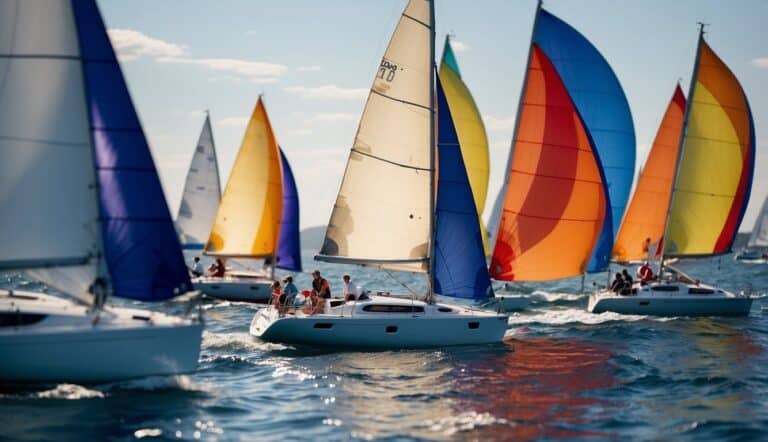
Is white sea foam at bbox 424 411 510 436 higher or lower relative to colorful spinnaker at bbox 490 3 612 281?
lower

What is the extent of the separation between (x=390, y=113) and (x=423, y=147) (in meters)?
1.39

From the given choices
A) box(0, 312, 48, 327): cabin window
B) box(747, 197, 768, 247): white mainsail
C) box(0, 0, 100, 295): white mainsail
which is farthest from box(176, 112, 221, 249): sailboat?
box(747, 197, 768, 247): white mainsail

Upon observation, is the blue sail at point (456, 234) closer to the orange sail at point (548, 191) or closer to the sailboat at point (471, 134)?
the orange sail at point (548, 191)

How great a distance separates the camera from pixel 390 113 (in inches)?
1035

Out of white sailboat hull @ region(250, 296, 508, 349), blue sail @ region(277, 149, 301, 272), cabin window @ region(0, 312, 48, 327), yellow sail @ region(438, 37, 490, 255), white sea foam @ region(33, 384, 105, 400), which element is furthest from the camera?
blue sail @ region(277, 149, 301, 272)

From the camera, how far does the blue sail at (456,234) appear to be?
26.5m

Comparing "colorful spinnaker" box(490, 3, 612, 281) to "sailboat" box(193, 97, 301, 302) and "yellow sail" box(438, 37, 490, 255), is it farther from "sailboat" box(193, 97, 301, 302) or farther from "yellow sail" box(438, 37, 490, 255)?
"sailboat" box(193, 97, 301, 302)

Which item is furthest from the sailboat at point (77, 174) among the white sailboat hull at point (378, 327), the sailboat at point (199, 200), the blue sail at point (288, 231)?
the sailboat at point (199, 200)

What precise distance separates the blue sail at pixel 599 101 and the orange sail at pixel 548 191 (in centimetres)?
228

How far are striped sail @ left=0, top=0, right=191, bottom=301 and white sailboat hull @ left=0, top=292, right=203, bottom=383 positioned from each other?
85 cm

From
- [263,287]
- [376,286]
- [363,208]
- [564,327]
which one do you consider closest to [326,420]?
[363,208]

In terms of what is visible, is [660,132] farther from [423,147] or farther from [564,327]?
[423,147]

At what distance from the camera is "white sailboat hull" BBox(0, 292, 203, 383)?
680 inches

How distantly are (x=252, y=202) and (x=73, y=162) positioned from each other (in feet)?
76.7
